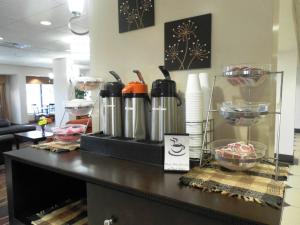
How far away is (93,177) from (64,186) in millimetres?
759

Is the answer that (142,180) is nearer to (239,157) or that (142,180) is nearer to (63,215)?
(239,157)

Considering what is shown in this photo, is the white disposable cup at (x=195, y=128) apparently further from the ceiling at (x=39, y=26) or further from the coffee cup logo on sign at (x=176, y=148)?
the ceiling at (x=39, y=26)

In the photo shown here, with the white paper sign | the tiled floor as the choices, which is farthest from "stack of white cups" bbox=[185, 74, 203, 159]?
the tiled floor

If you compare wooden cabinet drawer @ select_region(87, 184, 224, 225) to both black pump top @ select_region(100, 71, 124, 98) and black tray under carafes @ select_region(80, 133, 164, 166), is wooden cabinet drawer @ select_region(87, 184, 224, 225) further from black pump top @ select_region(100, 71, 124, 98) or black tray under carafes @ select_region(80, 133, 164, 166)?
black pump top @ select_region(100, 71, 124, 98)

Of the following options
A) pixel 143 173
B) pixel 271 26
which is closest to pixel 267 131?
pixel 271 26

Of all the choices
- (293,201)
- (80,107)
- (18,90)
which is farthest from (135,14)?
(18,90)

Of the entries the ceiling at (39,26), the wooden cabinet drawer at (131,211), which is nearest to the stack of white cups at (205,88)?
the wooden cabinet drawer at (131,211)

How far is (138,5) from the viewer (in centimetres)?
131

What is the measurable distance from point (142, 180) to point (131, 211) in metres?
0.11

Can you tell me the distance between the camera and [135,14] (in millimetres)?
1323

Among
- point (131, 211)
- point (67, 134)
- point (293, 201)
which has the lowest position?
point (293, 201)

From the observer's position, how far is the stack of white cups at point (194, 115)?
3.24 feet

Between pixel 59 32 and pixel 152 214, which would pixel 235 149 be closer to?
A: pixel 152 214

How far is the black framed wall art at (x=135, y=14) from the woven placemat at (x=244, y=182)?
0.86 metres
